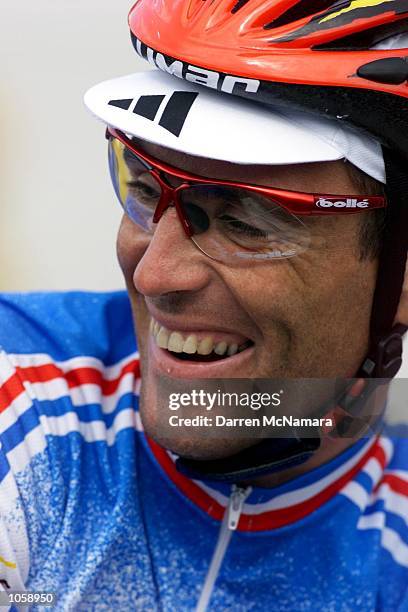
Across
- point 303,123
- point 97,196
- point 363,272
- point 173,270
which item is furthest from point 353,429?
point 97,196

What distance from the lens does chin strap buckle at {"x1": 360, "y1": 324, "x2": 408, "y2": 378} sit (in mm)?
2328

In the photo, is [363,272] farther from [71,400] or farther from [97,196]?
[97,196]

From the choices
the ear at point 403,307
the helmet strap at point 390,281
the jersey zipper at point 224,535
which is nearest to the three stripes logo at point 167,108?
the helmet strap at point 390,281

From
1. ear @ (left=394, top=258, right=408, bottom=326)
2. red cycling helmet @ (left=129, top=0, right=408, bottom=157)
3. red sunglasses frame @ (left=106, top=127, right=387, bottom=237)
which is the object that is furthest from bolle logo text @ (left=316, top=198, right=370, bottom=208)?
ear @ (left=394, top=258, right=408, bottom=326)

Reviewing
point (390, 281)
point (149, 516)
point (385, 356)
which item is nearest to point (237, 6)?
point (390, 281)

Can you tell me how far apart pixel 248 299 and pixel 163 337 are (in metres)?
0.25

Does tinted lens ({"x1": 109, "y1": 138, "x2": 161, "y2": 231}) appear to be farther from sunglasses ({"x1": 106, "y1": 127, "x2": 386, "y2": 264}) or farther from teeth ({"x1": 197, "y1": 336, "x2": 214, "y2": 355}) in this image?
teeth ({"x1": 197, "y1": 336, "x2": 214, "y2": 355})

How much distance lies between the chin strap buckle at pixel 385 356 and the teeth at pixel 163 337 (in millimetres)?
507

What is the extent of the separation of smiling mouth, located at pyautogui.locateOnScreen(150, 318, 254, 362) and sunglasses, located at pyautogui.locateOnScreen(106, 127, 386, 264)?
0.67ft

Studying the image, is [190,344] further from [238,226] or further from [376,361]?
[376,361]

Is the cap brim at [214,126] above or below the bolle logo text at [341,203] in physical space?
above

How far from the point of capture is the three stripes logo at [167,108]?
1.98m

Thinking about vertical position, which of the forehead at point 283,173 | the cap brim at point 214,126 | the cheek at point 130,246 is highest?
the cap brim at point 214,126

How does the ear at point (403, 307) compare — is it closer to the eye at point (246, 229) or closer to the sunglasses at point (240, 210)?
the sunglasses at point (240, 210)
